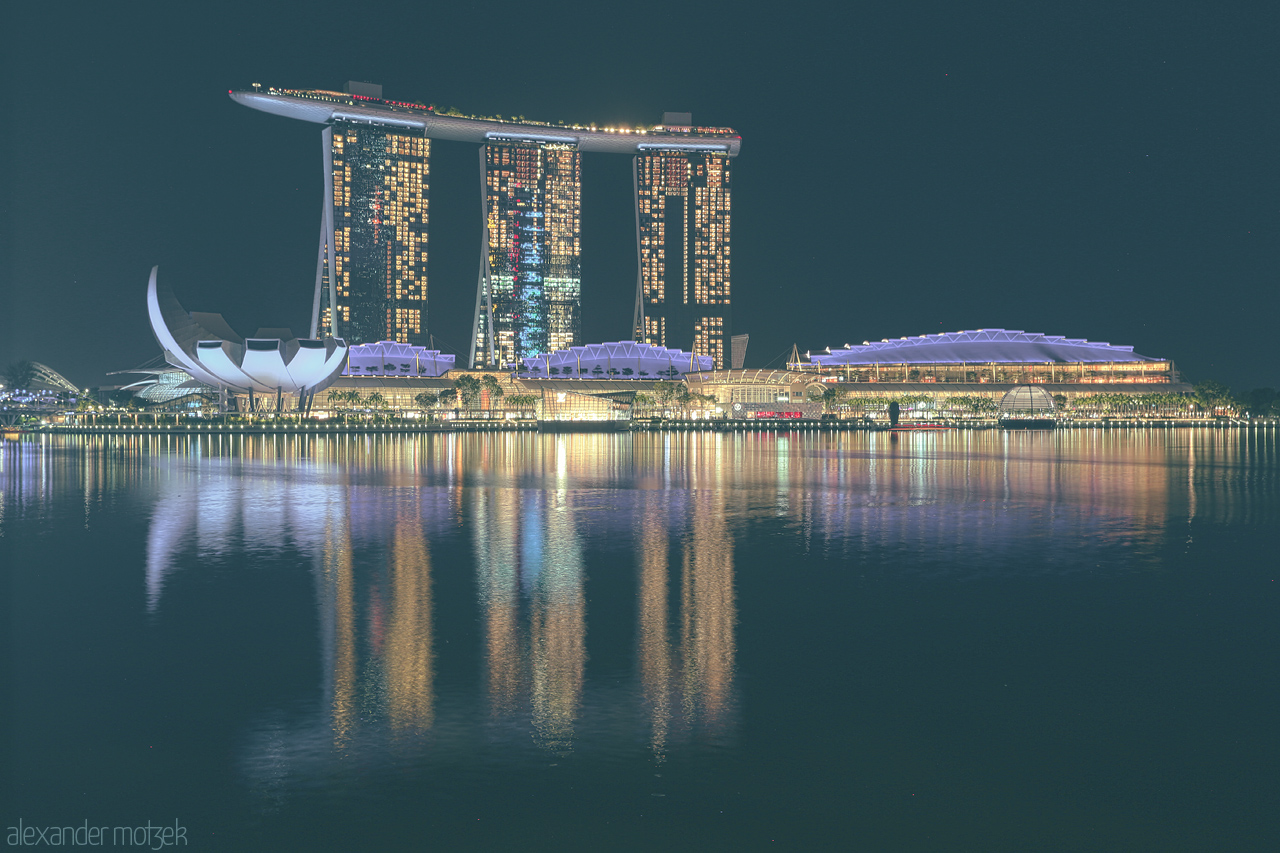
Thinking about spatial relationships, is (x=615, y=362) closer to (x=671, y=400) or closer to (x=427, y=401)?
(x=671, y=400)

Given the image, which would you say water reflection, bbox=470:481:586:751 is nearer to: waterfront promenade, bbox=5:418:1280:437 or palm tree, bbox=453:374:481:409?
waterfront promenade, bbox=5:418:1280:437

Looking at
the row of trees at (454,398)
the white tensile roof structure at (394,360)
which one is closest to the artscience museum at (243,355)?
the row of trees at (454,398)

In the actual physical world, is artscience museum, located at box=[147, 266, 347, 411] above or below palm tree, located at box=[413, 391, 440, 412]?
above

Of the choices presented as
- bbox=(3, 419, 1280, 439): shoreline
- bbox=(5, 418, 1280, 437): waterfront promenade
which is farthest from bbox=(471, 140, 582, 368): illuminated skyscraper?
bbox=(3, 419, 1280, 439): shoreline

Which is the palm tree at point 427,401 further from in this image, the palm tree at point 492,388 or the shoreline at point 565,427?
the shoreline at point 565,427

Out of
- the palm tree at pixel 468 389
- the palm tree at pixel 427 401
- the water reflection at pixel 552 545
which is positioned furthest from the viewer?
the palm tree at pixel 427 401

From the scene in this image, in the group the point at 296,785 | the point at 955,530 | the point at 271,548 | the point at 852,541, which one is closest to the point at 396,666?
the point at 296,785
